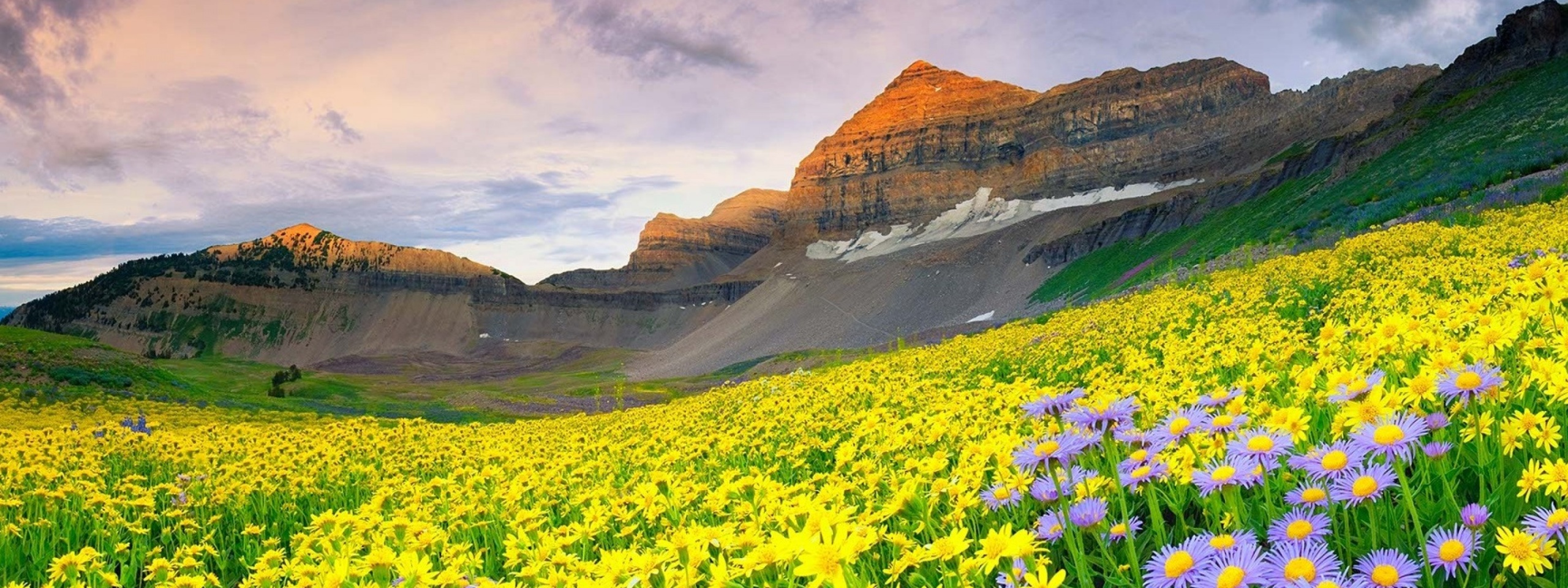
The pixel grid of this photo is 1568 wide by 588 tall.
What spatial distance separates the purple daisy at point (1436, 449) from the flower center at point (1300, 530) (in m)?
0.52

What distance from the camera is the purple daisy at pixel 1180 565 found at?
1834 mm

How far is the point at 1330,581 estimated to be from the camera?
155cm

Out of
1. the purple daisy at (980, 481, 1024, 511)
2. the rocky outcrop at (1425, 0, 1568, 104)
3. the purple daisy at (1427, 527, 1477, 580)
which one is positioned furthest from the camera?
the rocky outcrop at (1425, 0, 1568, 104)

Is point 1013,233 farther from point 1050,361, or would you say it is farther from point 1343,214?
point 1050,361

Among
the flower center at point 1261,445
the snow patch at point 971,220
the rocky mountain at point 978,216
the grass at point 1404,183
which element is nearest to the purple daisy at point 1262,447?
the flower center at point 1261,445

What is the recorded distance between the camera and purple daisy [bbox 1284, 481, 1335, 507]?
2.08 meters

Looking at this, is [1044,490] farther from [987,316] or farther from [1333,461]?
[987,316]

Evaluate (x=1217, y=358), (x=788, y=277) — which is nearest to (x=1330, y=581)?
(x=1217, y=358)

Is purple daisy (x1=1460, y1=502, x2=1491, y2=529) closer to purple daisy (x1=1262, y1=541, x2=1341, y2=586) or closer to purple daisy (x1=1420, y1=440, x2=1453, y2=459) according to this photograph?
purple daisy (x1=1420, y1=440, x2=1453, y2=459)

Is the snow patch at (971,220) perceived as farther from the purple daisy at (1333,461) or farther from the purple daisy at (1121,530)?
the purple daisy at (1333,461)

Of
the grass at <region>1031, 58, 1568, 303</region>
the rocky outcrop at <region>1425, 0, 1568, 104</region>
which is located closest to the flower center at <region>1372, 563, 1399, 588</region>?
the grass at <region>1031, 58, 1568, 303</region>

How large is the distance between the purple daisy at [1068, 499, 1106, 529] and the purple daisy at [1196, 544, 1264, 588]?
0.43m

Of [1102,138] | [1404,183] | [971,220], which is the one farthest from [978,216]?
[1404,183]

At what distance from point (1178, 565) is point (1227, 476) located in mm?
506
